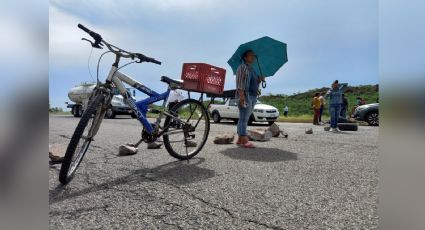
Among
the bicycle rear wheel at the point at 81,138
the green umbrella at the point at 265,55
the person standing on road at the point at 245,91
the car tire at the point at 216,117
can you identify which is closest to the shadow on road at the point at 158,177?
the bicycle rear wheel at the point at 81,138

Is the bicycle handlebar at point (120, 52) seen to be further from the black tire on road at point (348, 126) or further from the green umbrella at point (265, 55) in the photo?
the black tire on road at point (348, 126)

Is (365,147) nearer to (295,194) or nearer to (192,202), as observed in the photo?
(295,194)

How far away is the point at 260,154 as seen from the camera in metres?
4.96

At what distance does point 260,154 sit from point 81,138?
275 centimetres

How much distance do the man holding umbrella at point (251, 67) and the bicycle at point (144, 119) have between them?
110 centimetres

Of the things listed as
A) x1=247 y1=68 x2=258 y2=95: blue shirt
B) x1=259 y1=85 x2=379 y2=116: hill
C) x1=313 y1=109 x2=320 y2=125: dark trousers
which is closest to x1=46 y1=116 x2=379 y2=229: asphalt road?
x1=247 y1=68 x2=258 y2=95: blue shirt

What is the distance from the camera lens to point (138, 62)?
3623mm

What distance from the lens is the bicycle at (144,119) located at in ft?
10.0

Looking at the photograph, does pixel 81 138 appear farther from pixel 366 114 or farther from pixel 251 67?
pixel 366 114

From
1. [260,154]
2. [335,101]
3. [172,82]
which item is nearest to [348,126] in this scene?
[335,101]

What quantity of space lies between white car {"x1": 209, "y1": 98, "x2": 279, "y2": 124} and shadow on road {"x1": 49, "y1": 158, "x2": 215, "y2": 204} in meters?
11.7

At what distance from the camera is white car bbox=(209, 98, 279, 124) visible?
51.1 ft
